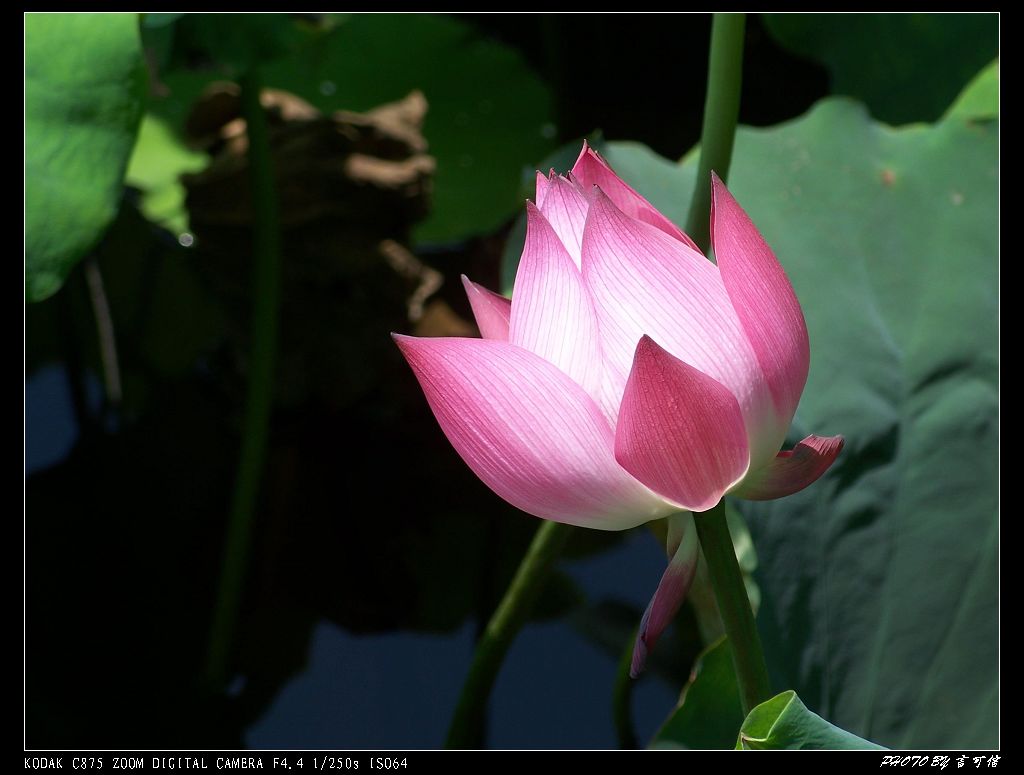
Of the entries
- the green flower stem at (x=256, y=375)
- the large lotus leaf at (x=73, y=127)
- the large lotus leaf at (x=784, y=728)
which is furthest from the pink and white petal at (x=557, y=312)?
the green flower stem at (x=256, y=375)

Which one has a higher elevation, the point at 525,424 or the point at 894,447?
the point at 525,424

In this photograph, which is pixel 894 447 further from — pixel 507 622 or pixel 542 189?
pixel 542 189

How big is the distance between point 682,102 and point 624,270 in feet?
3.50

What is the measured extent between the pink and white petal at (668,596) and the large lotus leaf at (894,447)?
0.30 m

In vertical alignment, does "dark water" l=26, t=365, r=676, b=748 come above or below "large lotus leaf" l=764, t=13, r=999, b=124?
below

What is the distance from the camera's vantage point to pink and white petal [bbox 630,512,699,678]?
1.07 feet

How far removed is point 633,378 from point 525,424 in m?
0.04

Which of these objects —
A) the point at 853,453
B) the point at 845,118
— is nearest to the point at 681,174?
the point at 845,118

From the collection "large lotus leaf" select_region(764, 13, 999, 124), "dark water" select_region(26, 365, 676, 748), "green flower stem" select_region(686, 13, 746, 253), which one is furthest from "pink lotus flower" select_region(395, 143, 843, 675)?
"large lotus leaf" select_region(764, 13, 999, 124)

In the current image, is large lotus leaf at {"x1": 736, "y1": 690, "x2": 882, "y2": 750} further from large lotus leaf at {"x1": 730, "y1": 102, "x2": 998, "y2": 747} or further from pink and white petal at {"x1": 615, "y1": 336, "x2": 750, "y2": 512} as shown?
large lotus leaf at {"x1": 730, "y1": 102, "x2": 998, "y2": 747}

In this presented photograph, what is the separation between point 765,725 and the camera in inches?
14.1

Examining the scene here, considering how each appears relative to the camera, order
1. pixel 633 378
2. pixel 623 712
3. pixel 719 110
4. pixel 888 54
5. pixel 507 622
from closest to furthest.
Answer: pixel 633 378
pixel 719 110
pixel 507 622
pixel 623 712
pixel 888 54

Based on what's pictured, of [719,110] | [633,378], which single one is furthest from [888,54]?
[633,378]

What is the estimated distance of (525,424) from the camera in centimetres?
31
